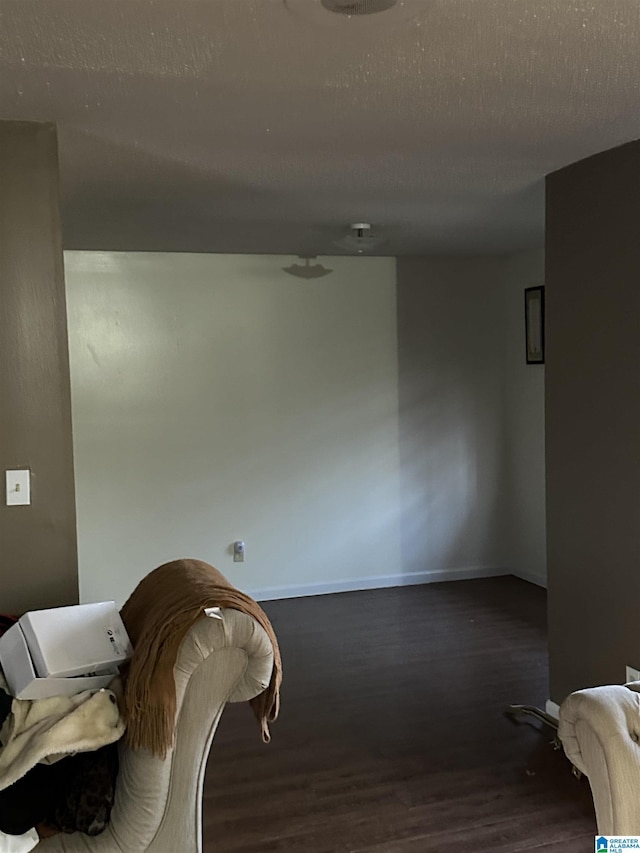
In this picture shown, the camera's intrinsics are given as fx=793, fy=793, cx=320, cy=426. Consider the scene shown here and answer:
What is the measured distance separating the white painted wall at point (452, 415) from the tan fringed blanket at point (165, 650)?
3486 mm

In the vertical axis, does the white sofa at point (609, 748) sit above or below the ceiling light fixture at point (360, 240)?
below

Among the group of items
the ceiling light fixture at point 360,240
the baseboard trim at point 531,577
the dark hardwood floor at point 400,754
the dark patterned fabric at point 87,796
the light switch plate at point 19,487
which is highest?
the ceiling light fixture at point 360,240

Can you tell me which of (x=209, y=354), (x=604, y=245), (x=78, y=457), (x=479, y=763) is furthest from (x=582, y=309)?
(x=78, y=457)

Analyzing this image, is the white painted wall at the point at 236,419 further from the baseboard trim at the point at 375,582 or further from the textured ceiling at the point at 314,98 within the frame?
the textured ceiling at the point at 314,98

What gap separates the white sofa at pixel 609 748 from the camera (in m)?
1.51

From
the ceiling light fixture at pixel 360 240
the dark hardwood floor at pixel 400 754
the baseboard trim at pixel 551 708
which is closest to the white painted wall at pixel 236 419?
the dark hardwood floor at pixel 400 754

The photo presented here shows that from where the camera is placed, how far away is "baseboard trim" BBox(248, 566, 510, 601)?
17.3ft

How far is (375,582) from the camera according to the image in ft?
18.1

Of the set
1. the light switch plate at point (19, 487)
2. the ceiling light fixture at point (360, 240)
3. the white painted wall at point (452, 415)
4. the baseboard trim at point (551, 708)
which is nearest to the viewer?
the light switch plate at point (19, 487)

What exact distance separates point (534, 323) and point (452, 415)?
33.6 inches

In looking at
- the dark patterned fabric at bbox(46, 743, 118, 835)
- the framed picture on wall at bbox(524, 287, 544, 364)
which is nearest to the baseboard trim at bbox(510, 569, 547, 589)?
the framed picture on wall at bbox(524, 287, 544, 364)

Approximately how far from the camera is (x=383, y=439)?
18.1ft

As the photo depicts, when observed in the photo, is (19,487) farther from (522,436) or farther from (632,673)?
(522,436)

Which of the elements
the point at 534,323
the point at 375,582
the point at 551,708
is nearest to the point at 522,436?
the point at 534,323
